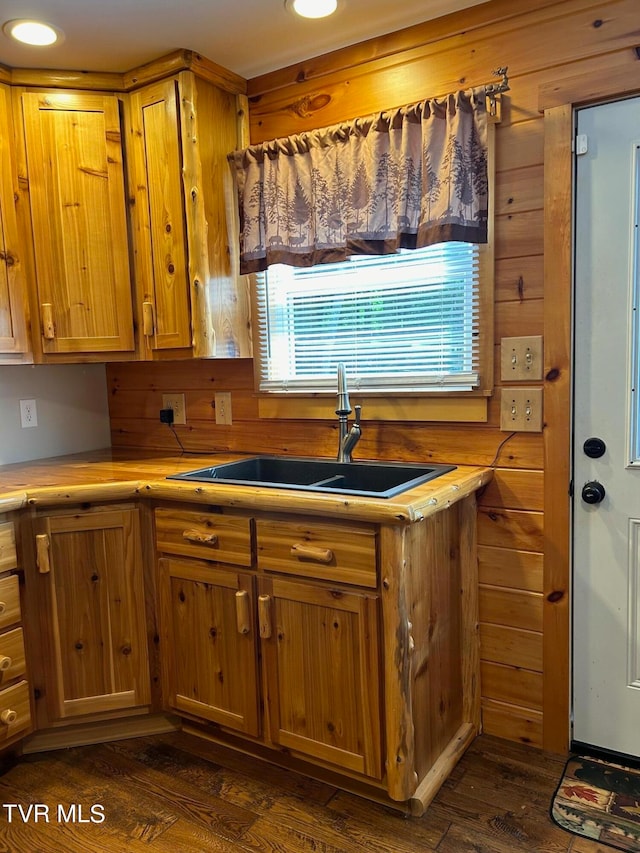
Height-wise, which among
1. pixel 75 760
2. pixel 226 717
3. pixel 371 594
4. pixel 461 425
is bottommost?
pixel 75 760

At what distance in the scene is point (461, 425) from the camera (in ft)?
6.72

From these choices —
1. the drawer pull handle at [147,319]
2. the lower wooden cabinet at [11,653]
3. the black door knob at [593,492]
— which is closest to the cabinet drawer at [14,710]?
the lower wooden cabinet at [11,653]

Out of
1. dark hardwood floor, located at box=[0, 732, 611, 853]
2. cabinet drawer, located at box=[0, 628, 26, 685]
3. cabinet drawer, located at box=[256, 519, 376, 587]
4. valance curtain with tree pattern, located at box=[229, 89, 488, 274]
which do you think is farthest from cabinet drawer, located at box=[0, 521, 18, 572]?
valance curtain with tree pattern, located at box=[229, 89, 488, 274]

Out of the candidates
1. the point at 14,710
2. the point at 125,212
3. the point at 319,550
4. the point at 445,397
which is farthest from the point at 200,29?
the point at 14,710

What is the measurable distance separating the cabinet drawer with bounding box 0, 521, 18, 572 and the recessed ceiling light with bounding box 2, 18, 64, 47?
157 centimetres

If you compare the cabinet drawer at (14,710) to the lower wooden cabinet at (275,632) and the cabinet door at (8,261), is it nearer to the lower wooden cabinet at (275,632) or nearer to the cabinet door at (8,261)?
the lower wooden cabinet at (275,632)

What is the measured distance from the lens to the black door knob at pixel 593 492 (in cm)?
185

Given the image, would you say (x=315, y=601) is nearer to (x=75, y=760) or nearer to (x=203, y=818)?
(x=203, y=818)

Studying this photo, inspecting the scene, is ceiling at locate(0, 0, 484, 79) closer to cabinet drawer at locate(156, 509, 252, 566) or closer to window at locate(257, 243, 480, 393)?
window at locate(257, 243, 480, 393)

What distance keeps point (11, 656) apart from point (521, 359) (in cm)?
186

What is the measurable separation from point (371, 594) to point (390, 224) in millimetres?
1170

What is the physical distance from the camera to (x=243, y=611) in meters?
1.88

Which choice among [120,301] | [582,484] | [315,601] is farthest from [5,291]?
[582,484]

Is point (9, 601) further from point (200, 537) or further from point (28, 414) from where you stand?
point (28, 414)
